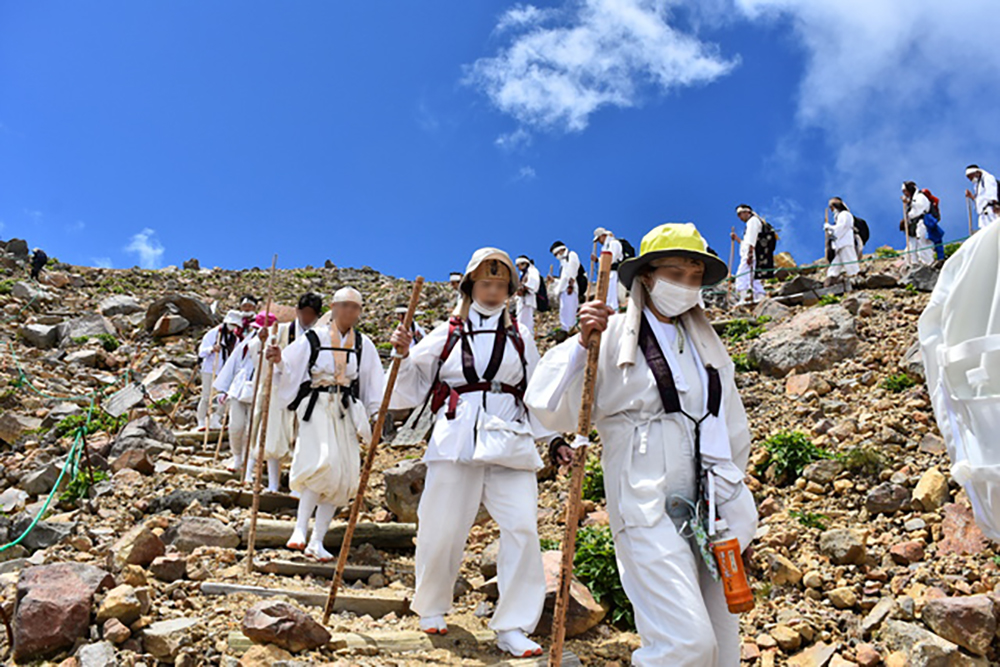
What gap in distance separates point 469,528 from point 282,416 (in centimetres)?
327

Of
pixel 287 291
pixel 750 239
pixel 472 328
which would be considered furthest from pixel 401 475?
pixel 287 291

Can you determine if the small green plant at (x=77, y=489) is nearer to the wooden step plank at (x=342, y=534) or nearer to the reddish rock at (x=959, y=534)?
the wooden step plank at (x=342, y=534)

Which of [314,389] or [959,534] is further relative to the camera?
[314,389]

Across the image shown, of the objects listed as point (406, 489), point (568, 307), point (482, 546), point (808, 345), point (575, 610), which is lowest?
point (575, 610)

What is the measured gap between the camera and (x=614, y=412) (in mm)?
3562

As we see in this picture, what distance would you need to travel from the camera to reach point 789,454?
23.7 ft

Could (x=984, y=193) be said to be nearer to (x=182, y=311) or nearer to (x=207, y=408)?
(x=207, y=408)

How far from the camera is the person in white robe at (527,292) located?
16234 millimetres

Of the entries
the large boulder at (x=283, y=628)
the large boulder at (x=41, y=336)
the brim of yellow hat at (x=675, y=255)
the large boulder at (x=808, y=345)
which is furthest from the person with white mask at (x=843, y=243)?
the large boulder at (x=41, y=336)

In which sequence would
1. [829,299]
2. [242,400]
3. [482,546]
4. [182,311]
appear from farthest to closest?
[182,311]
[829,299]
[242,400]
[482,546]

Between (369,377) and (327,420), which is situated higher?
(369,377)

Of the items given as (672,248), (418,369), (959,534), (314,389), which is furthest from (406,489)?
(672,248)

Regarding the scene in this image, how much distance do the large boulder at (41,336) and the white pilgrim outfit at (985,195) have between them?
2076 cm

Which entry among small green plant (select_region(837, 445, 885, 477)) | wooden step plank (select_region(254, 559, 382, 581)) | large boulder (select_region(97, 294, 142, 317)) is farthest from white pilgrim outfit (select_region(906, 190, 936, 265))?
large boulder (select_region(97, 294, 142, 317))
